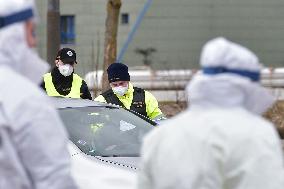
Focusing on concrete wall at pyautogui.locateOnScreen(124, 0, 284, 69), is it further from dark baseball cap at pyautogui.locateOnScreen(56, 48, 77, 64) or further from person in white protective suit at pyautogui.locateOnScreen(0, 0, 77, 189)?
person in white protective suit at pyautogui.locateOnScreen(0, 0, 77, 189)

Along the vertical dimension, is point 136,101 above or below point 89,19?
above

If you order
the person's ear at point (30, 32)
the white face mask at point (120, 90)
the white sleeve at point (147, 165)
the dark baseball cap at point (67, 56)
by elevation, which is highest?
the person's ear at point (30, 32)

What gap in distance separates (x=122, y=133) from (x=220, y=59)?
165 inches

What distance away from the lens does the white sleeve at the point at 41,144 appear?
3.83 meters

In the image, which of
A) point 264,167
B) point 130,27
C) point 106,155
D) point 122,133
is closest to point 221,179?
point 264,167

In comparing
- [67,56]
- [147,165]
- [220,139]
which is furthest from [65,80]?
[220,139]

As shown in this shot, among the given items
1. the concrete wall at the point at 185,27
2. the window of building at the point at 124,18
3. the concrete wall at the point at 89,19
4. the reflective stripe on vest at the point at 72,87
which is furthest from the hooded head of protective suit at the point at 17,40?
the window of building at the point at 124,18

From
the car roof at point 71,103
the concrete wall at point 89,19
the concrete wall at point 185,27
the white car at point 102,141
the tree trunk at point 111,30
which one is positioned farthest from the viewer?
the concrete wall at point 89,19

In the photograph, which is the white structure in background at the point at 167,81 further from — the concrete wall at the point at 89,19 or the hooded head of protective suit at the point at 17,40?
the hooded head of protective suit at the point at 17,40

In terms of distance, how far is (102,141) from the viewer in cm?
783

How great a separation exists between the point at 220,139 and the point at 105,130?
4.33 m

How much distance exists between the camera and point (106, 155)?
7.53 meters

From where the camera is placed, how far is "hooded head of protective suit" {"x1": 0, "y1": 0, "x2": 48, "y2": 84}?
4047mm

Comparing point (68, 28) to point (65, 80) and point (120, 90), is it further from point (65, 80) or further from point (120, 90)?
point (120, 90)
